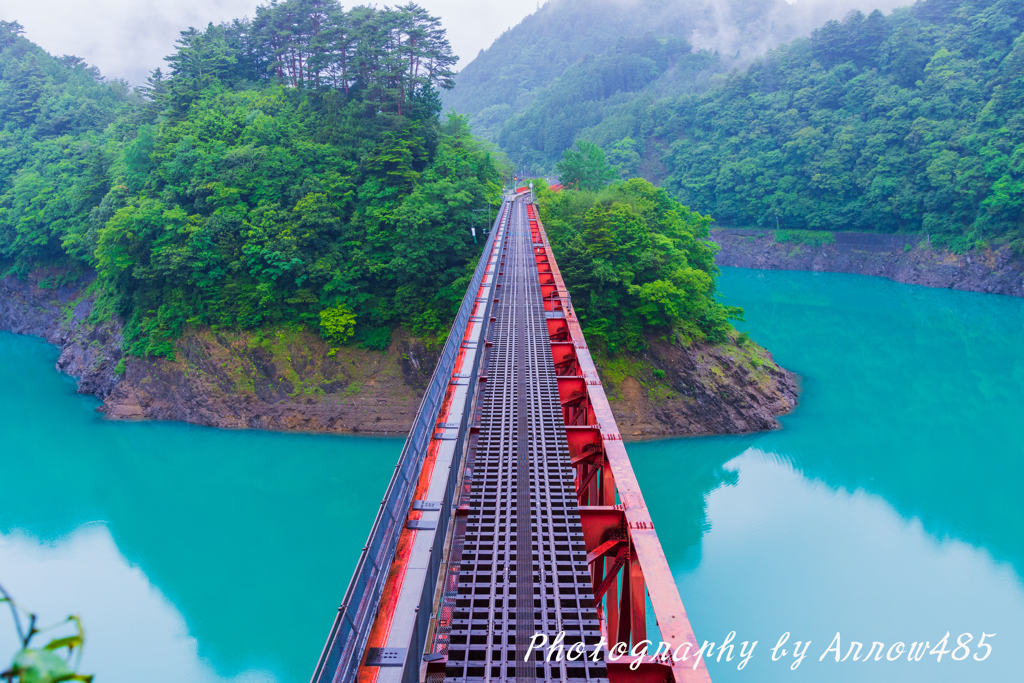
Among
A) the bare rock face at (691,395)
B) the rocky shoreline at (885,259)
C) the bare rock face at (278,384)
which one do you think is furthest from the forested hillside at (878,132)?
the bare rock face at (278,384)

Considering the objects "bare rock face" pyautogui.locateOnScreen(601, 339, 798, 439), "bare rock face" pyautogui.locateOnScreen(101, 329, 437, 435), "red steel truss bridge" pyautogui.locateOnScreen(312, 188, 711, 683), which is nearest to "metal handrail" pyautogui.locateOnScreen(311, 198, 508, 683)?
"red steel truss bridge" pyautogui.locateOnScreen(312, 188, 711, 683)

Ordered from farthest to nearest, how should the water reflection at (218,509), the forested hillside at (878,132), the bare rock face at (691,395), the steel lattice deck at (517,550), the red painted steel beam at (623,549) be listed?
the forested hillside at (878,132)
the bare rock face at (691,395)
the water reflection at (218,509)
the steel lattice deck at (517,550)
the red painted steel beam at (623,549)

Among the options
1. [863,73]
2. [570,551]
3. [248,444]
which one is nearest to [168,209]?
[248,444]

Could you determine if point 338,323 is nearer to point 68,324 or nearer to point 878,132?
point 68,324

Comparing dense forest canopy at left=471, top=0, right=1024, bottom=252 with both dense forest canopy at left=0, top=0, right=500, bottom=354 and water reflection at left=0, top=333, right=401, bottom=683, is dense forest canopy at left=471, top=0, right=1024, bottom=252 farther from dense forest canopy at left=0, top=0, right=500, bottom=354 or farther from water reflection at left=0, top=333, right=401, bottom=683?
water reflection at left=0, top=333, right=401, bottom=683

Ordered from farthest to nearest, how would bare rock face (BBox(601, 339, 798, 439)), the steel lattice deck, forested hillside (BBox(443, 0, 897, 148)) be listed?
forested hillside (BBox(443, 0, 897, 148)), bare rock face (BBox(601, 339, 798, 439)), the steel lattice deck

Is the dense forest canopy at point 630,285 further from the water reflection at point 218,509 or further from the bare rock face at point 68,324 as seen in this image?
the bare rock face at point 68,324
